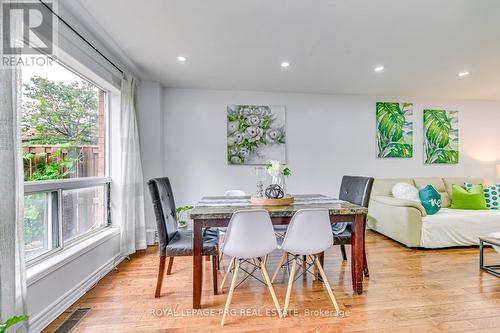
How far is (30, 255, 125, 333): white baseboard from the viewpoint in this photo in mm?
1732

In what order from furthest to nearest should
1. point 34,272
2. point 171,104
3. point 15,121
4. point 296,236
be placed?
point 171,104 < point 296,236 < point 34,272 < point 15,121

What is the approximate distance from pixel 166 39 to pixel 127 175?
5.48 feet

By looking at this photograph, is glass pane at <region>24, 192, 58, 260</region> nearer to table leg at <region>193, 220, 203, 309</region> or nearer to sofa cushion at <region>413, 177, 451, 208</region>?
table leg at <region>193, 220, 203, 309</region>

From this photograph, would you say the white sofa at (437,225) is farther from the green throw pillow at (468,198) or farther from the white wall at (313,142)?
the white wall at (313,142)

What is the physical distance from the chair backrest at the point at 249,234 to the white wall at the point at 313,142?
2349mm

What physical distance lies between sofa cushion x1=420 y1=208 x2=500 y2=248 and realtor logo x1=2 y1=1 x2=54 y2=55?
4504 millimetres

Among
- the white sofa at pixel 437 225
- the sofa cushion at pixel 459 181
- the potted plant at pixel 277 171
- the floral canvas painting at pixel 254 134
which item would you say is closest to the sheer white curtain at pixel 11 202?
the potted plant at pixel 277 171

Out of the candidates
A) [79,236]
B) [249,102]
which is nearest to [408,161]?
[249,102]

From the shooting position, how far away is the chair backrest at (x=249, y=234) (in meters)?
1.79

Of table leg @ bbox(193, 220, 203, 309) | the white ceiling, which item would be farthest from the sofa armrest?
table leg @ bbox(193, 220, 203, 309)

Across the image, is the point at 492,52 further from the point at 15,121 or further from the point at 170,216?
the point at 15,121

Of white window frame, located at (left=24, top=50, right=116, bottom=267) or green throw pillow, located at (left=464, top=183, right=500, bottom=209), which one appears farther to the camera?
green throw pillow, located at (left=464, top=183, right=500, bottom=209)

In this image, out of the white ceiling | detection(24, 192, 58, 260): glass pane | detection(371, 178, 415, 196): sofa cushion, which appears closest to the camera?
detection(24, 192, 58, 260): glass pane

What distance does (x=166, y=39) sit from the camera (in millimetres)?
2439
